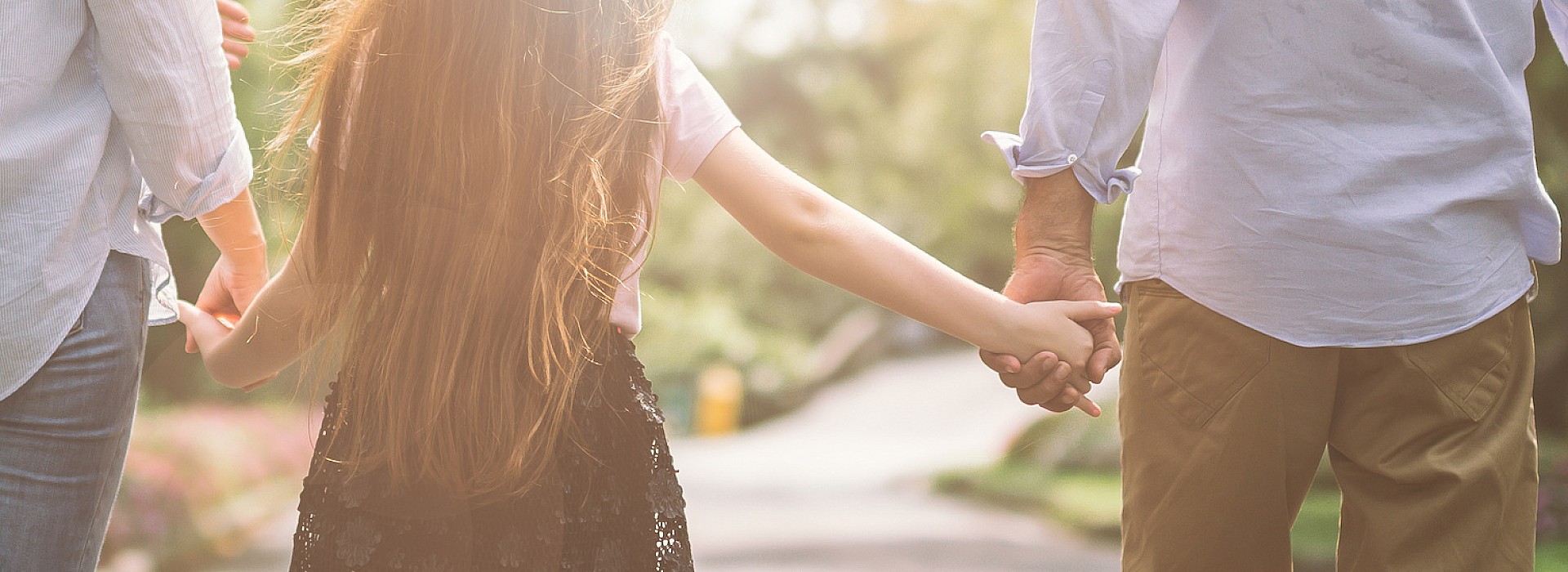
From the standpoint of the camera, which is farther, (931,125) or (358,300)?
(931,125)

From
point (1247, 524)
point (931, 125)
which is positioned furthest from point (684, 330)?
point (1247, 524)

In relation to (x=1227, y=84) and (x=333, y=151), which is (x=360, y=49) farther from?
(x=1227, y=84)

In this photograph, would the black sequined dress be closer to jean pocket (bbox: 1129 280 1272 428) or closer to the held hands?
the held hands

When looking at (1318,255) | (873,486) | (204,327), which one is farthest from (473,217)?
(873,486)

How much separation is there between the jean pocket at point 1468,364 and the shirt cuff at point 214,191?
155cm

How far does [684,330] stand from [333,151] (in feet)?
56.4

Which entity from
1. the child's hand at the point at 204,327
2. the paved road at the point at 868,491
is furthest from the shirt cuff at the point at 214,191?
the paved road at the point at 868,491

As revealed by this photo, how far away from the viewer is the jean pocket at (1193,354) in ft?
5.95

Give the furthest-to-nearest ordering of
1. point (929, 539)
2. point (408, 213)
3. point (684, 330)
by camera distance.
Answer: point (684, 330) < point (929, 539) < point (408, 213)

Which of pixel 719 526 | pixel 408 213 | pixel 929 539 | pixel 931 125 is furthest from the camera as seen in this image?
pixel 931 125

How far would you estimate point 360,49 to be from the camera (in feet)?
5.37

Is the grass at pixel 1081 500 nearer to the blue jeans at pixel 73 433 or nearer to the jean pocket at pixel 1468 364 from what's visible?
the jean pocket at pixel 1468 364

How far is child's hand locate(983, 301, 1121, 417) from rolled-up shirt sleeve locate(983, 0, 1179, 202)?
0.18 meters

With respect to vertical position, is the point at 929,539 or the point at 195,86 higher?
the point at 195,86
